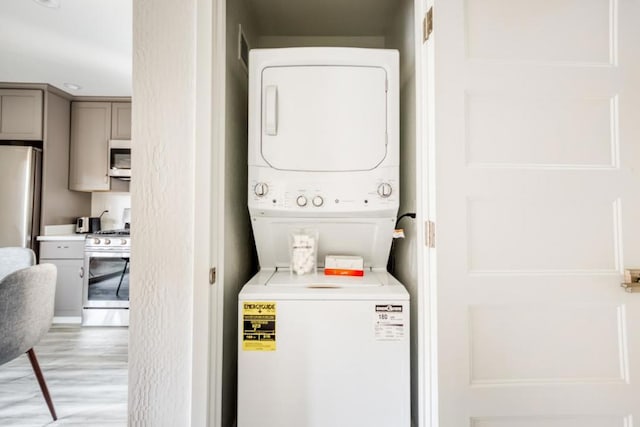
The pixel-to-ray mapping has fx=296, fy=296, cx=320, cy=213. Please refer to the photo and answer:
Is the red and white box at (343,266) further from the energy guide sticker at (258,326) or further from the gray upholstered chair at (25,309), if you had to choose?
the gray upholstered chair at (25,309)

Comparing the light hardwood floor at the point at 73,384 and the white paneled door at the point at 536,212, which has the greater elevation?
the white paneled door at the point at 536,212

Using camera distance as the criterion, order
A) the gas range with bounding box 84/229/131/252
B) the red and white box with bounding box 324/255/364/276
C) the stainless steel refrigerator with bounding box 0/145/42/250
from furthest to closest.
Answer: the gas range with bounding box 84/229/131/252, the stainless steel refrigerator with bounding box 0/145/42/250, the red and white box with bounding box 324/255/364/276

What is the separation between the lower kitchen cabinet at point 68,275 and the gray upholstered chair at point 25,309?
5.32ft

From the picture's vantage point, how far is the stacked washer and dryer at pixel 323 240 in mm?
1089

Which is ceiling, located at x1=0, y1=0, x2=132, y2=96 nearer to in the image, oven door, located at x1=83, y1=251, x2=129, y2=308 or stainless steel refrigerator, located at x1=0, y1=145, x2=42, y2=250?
stainless steel refrigerator, located at x1=0, y1=145, x2=42, y2=250

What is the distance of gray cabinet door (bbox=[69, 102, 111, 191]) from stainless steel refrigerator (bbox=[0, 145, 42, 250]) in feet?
1.57

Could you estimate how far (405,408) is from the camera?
42.6 inches

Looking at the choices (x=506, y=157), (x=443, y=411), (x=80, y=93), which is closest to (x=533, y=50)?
(x=506, y=157)

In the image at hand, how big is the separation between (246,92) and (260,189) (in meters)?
0.68

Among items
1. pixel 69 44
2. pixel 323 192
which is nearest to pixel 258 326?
pixel 323 192

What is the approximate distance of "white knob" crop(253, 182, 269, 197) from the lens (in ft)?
4.38

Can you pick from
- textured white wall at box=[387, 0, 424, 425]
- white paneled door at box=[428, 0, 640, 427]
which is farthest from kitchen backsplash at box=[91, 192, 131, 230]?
white paneled door at box=[428, 0, 640, 427]

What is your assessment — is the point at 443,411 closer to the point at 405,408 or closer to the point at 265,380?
the point at 405,408

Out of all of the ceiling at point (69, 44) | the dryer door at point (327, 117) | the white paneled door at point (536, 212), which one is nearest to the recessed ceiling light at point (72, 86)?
the ceiling at point (69, 44)
